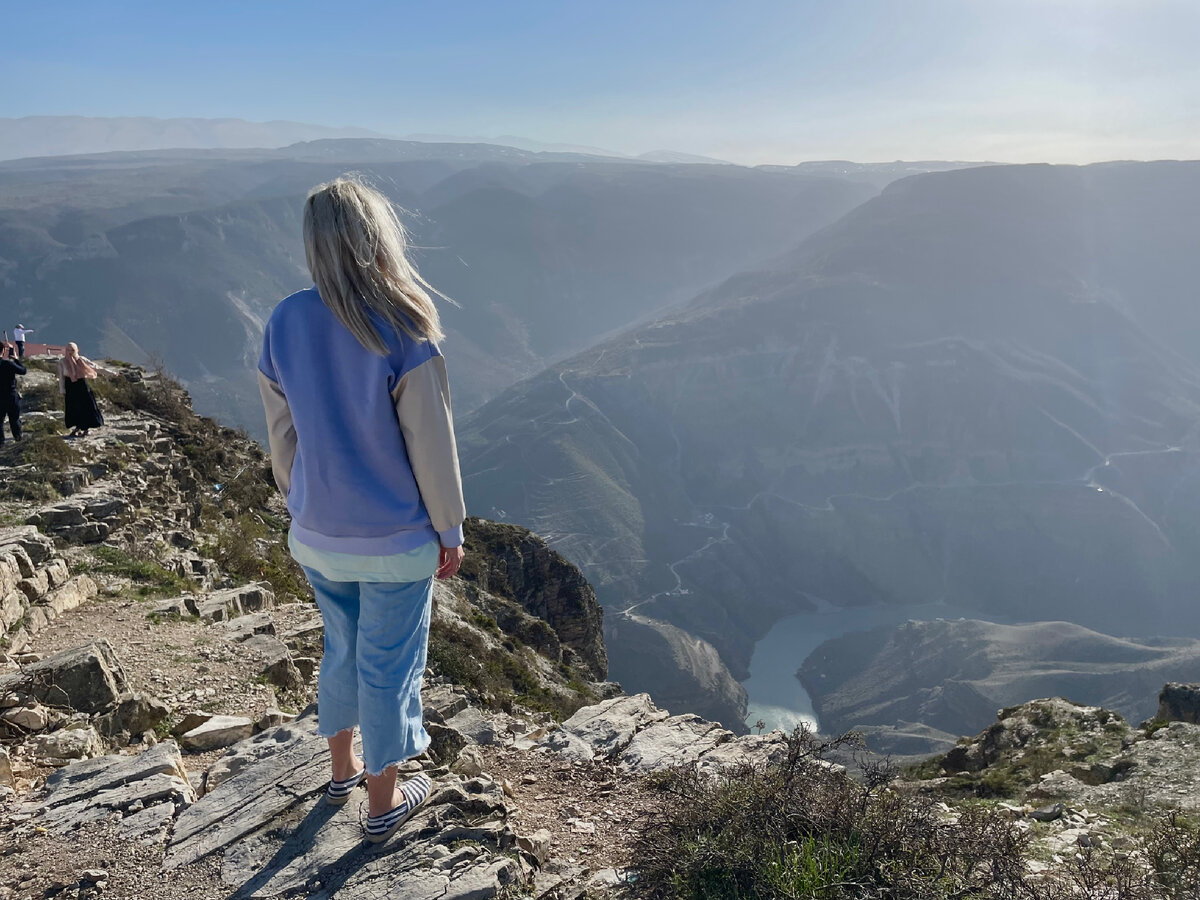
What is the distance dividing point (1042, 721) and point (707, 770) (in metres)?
7.35

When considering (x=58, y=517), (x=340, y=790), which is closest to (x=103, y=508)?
(x=58, y=517)

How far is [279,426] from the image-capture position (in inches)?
116

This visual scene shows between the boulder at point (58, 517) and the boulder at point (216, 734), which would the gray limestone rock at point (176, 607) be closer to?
the boulder at point (58, 517)

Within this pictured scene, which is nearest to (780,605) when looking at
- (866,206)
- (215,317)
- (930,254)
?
(930,254)

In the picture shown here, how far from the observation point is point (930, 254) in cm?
16425

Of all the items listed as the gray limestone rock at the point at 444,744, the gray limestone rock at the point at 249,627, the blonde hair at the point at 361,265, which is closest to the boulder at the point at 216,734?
the gray limestone rock at the point at 444,744

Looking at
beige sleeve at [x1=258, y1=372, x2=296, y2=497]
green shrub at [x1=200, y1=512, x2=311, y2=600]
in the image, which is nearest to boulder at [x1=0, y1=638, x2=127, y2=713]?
beige sleeve at [x1=258, y1=372, x2=296, y2=497]

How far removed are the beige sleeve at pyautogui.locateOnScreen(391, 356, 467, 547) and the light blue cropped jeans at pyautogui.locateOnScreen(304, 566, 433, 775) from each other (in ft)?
1.21

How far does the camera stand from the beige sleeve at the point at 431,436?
2.63m

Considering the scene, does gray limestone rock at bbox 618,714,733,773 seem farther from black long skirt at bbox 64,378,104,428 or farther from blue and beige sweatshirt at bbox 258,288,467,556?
black long skirt at bbox 64,378,104,428

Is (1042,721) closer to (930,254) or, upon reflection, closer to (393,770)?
(393,770)

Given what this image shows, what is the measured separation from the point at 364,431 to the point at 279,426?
19.2 inches

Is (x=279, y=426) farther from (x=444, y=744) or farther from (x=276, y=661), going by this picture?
(x=276, y=661)

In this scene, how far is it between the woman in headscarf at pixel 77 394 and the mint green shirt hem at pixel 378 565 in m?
11.2
